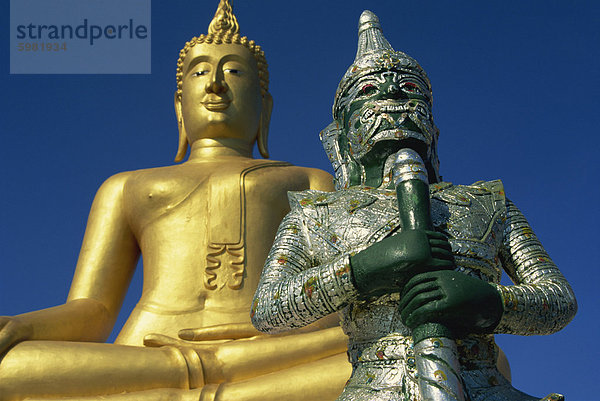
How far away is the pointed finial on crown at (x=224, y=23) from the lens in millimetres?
7121

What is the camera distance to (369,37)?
3.84 m

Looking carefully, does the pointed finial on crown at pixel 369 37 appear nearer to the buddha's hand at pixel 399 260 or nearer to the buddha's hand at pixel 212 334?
the buddha's hand at pixel 399 260

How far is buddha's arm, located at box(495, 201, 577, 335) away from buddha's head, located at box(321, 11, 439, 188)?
489 millimetres

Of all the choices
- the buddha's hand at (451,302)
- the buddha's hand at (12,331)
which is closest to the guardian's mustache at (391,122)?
the buddha's hand at (451,302)


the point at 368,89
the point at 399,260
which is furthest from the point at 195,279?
the point at 399,260

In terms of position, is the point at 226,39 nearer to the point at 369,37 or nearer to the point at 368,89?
the point at 369,37

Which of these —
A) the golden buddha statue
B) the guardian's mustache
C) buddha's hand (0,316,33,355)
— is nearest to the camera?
the guardian's mustache

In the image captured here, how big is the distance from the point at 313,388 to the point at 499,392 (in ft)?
6.70

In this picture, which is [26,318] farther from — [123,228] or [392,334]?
[392,334]

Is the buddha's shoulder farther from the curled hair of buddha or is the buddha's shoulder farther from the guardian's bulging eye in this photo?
the guardian's bulging eye

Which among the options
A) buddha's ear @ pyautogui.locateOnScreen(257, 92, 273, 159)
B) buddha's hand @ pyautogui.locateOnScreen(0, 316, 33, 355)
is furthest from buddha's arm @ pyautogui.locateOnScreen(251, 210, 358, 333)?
buddha's ear @ pyautogui.locateOnScreen(257, 92, 273, 159)

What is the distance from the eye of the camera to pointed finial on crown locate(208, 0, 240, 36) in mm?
7121

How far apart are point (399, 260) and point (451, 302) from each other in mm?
235

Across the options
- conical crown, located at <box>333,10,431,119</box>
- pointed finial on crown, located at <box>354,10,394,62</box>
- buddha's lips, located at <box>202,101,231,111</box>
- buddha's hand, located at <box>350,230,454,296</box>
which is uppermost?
buddha's lips, located at <box>202,101,231,111</box>
